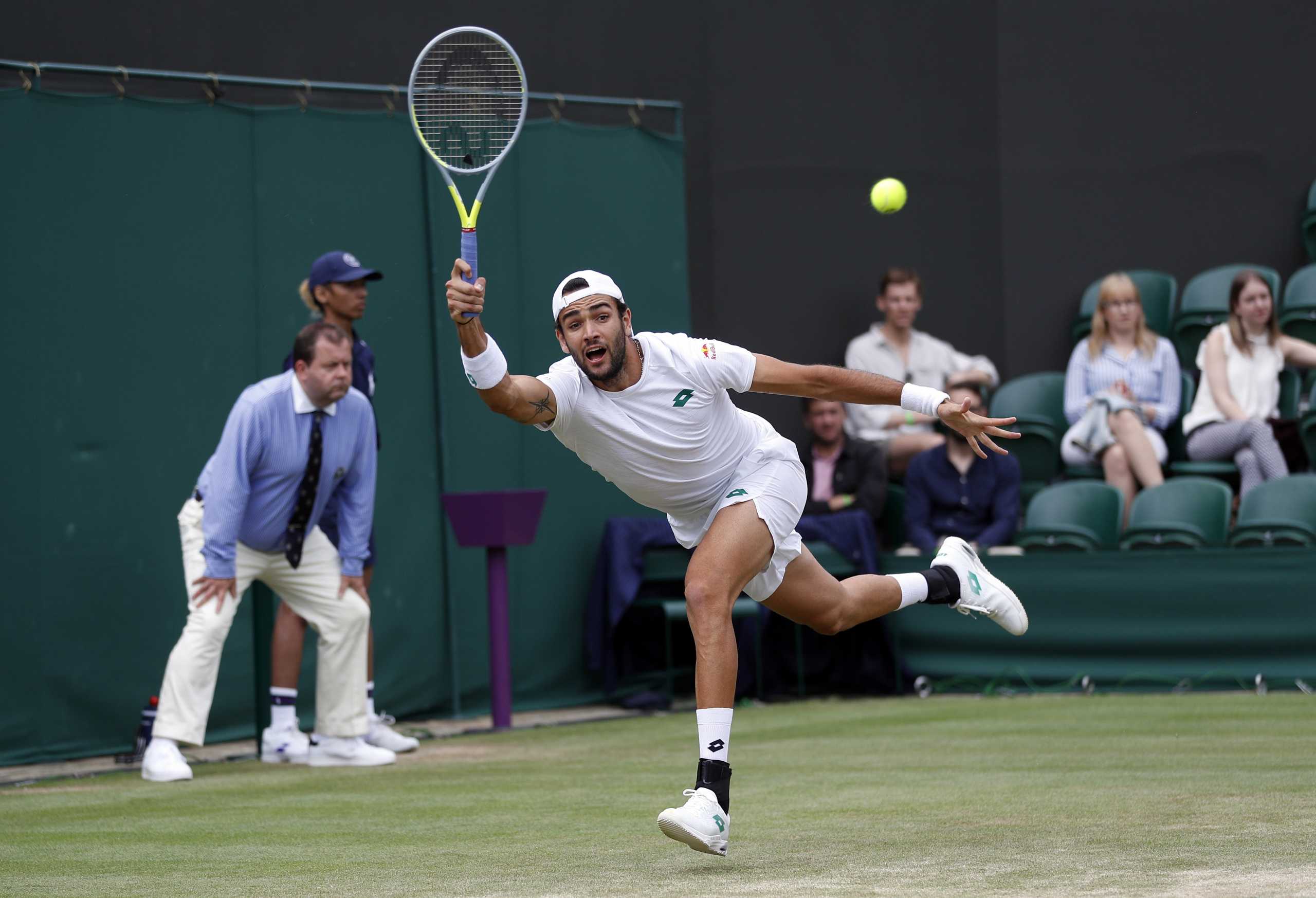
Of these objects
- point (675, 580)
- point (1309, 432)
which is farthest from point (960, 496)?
point (1309, 432)

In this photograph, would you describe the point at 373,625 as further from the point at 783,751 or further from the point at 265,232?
A: the point at 783,751

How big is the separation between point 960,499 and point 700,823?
19.7 ft

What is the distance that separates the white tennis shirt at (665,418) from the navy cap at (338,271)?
2614mm

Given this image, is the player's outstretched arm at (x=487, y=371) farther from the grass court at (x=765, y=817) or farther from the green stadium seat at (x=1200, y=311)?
the green stadium seat at (x=1200, y=311)

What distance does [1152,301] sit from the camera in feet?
39.0

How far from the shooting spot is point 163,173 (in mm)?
8656

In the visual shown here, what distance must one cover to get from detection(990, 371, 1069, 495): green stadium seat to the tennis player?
17.8ft

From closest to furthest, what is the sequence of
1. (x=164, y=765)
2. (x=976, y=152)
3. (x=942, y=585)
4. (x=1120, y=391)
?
(x=942, y=585)
(x=164, y=765)
(x=1120, y=391)
(x=976, y=152)

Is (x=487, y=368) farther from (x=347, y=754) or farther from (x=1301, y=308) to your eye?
(x=1301, y=308)

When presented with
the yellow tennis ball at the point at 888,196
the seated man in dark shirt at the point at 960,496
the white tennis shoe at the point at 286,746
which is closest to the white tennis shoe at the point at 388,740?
the white tennis shoe at the point at 286,746

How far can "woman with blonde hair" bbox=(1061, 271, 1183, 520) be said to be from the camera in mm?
10375

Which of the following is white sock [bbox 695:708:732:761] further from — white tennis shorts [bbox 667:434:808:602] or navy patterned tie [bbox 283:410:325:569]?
navy patterned tie [bbox 283:410:325:569]

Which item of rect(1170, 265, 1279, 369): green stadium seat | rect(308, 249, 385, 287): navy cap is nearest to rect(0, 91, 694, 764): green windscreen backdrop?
rect(308, 249, 385, 287): navy cap

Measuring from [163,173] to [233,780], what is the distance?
3.18m
